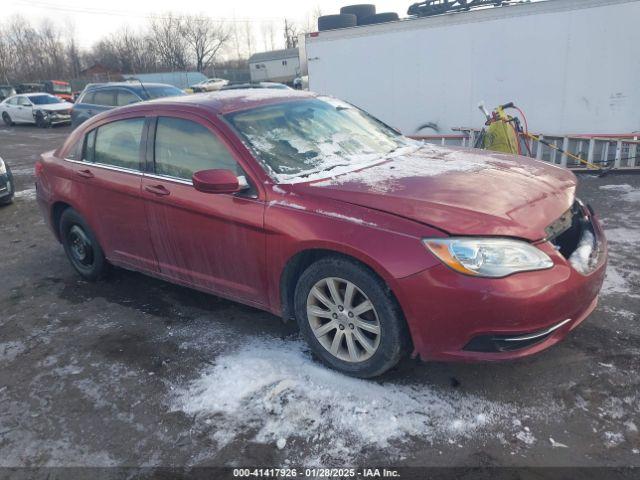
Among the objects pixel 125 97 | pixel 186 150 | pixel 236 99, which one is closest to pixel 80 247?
pixel 186 150

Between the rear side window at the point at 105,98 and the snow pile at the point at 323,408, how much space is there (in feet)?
38.8

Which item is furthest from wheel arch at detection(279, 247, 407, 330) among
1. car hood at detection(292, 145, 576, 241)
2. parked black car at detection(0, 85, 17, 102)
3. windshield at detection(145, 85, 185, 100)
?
parked black car at detection(0, 85, 17, 102)

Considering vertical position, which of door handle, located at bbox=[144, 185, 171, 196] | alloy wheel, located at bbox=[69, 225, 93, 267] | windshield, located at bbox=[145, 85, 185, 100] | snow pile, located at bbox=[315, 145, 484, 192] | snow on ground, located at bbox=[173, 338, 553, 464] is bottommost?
snow on ground, located at bbox=[173, 338, 553, 464]

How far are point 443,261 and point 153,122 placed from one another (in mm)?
2499

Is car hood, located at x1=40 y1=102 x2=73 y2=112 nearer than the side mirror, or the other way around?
the side mirror

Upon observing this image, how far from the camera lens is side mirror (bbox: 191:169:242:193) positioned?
3146 millimetres

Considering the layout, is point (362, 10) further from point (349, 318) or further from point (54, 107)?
point (54, 107)

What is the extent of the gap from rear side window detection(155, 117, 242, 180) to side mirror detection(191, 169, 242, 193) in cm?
16

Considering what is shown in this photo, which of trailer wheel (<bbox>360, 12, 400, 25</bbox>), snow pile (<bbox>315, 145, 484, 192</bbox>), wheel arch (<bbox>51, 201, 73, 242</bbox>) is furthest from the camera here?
trailer wheel (<bbox>360, 12, 400, 25</bbox>)

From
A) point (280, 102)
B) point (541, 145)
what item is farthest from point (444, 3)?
point (280, 102)

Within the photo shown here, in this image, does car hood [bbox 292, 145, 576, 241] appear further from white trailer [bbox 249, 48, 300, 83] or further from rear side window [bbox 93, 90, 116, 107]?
white trailer [bbox 249, 48, 300, 83]

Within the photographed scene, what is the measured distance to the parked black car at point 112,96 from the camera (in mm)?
13086

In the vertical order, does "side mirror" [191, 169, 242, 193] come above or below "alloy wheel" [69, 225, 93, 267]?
above

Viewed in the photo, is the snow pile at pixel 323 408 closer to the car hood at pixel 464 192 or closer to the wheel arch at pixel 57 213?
the car hood at pixel 464 192
